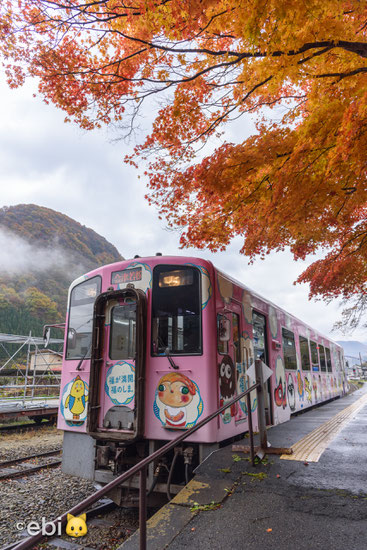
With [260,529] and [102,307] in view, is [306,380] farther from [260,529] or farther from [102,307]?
[260,529]

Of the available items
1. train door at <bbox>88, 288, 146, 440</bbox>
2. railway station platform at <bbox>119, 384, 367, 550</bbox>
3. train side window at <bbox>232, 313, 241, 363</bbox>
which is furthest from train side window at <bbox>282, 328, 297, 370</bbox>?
train door at <bbox>88, 288, 146, 440</bbox>

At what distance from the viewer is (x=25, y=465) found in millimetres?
7344

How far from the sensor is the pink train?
4.59 m

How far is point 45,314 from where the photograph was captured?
53625 millimetres

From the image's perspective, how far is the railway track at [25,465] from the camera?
6.64 m

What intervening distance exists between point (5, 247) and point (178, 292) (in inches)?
3037

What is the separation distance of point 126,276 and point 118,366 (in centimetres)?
132

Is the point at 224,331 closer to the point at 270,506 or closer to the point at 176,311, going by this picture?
the point at 176,311

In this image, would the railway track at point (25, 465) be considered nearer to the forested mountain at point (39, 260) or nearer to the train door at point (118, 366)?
the train door at point (118, 366)

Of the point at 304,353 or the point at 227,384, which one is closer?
the point at 227,384

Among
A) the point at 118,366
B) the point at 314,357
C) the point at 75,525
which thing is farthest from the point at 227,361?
the point at 314,357

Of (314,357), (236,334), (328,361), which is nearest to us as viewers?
(236,334)

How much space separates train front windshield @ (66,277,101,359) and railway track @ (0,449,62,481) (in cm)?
274

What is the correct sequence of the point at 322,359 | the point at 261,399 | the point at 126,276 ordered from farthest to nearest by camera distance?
the point at 322,359 → the point at 126,276 → the point at 261,399
